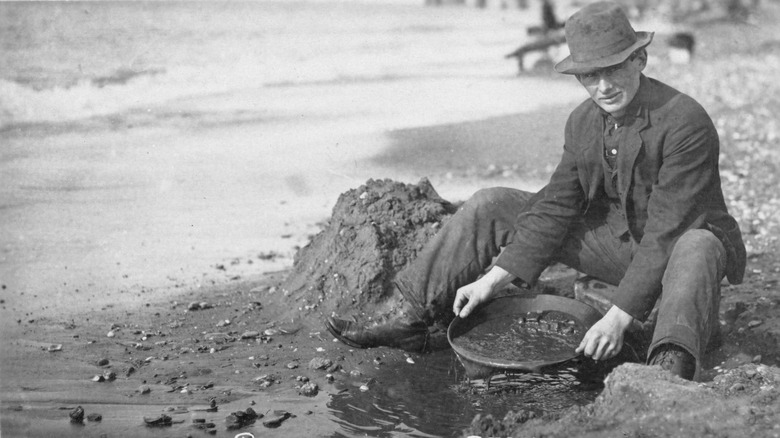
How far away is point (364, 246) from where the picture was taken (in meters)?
4.39

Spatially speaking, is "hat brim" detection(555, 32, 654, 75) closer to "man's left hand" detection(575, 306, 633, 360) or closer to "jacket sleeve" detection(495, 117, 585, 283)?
"jacket sleeve" detection(495, 117, 585, 283)

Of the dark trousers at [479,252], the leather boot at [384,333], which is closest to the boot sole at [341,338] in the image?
the leather boot at [384,333]

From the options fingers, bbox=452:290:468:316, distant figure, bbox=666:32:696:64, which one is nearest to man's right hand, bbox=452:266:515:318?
fingers, bbox=452:290:468:316

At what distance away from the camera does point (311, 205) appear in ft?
21.5

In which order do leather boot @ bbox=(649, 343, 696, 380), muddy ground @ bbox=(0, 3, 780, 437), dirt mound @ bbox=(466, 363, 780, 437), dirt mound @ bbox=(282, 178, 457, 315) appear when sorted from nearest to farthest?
dirt mound @ bbox=(466, 363, 780, 437), muddy ground @ bbox=(0, 3, 780, 437), leather boot @ bbox=(649, 343, 696, 380), dirt mound @ bbox=(282, 178, 457, 315)

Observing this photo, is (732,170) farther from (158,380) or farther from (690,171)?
(158,380)

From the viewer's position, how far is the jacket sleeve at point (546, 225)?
12.3ft

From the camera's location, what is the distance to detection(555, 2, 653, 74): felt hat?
335cm

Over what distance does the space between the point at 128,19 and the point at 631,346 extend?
13463 millimetres

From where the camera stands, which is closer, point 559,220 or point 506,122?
point 559,220

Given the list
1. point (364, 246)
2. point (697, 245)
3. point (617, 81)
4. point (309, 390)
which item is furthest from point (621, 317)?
point (364, 246)

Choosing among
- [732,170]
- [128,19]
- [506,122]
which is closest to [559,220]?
[732,170]

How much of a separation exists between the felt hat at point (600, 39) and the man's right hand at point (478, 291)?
94 cm

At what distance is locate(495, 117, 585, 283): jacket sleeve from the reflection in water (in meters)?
0.49
